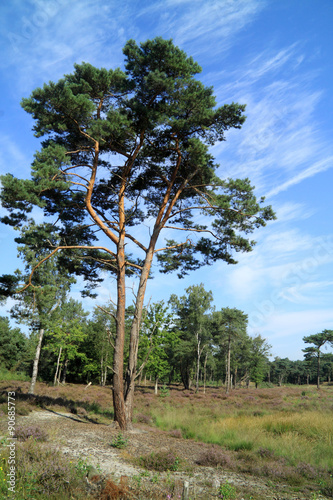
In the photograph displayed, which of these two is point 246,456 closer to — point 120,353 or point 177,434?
point 177,434

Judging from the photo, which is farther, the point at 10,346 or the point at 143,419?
the point at 10,346

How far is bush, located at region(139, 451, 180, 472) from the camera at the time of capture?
23.4 ft

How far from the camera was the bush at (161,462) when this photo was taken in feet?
23.4

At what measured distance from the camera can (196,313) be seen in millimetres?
41188

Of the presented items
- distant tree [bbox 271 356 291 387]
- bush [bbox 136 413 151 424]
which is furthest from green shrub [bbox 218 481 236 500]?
distant tree [bbox 271 356 291 387]

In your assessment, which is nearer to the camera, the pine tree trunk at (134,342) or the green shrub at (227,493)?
the green shrub at (227,493)

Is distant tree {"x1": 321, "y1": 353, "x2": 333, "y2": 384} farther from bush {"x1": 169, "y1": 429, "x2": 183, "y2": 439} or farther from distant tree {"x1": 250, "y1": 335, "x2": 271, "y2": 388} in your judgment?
bush {"x1": 169, "y1": 429, "x2": 183, "y2": 439}

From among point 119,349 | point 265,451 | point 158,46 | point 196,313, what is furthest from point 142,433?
point 196,313

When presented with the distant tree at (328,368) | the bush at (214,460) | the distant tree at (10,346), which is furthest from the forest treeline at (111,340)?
the distant tree at (328,368)

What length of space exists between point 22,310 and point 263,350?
50652 millimetres

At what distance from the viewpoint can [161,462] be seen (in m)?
7.20

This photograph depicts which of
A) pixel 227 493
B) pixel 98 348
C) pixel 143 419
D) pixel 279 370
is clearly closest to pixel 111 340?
pixel 98 348

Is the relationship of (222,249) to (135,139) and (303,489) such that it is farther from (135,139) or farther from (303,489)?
(303,489)

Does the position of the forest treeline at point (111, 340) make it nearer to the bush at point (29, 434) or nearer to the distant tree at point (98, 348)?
the distant tree at point (98, 348)
